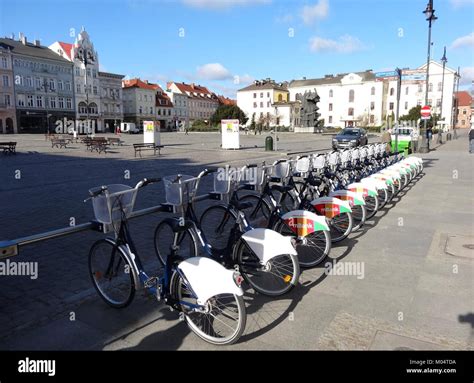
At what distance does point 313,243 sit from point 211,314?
2.11m

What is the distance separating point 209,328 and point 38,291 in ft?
6.83

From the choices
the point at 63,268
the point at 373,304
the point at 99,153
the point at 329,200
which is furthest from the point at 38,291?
the point at 99,153

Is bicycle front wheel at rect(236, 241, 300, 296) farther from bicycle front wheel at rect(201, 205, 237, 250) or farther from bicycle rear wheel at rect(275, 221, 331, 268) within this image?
bicycle front wheel at rect(201, 205, 237, 250)

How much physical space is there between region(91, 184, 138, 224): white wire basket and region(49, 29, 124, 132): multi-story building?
7042 cm

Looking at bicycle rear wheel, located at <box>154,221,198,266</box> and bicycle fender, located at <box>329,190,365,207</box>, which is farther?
bicycle fender, located at <box>329,190,365,207</box>

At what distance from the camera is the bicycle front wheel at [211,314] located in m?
3.12

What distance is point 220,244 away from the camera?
543 cm

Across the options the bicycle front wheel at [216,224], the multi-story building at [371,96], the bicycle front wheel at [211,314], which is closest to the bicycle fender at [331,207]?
the bicycle front wheel at [216,224]

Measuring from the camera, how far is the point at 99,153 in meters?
22.5

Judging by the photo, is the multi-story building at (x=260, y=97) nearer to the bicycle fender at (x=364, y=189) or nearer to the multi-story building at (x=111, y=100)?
the multi-story building at (x=111, y=100)

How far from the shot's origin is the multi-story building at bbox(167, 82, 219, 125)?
106219 millimetres

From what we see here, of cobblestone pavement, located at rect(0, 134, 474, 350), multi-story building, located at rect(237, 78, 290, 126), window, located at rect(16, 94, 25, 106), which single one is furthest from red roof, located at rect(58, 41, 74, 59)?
cobblestone pavement, located at rect(0, 134, 474, 350)

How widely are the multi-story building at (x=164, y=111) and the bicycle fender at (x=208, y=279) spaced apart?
94580 mm

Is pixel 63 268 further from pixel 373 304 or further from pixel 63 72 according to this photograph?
pixel 63 72
